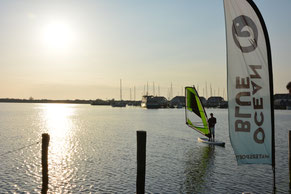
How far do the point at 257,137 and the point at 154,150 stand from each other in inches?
687

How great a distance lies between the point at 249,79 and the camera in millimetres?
8102

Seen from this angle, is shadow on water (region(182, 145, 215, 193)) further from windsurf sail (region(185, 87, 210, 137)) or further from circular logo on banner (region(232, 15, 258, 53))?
circular logo on banner (region(232, 15, 258, 53))

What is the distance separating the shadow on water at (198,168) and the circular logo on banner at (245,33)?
746 centimetres

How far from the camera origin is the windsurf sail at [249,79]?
26.3ft

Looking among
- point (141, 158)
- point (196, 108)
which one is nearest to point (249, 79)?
point (141, 158)

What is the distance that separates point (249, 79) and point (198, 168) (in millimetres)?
11016

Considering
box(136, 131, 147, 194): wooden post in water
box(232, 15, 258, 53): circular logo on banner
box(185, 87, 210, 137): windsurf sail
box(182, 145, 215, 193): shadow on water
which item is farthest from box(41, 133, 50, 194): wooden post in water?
box(185, 87, 210, 137): windsurf sail

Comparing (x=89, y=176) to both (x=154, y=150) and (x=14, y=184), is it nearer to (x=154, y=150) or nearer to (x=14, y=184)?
(x=14, y=184)

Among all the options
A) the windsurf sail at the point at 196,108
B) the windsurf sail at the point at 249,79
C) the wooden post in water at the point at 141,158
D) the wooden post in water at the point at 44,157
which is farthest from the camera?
the windsurf sail at the point at 196,108

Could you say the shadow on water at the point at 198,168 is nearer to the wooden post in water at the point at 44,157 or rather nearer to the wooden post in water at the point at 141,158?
the wooden post in water at the point at 141,158

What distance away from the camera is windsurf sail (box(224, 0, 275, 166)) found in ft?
26.3

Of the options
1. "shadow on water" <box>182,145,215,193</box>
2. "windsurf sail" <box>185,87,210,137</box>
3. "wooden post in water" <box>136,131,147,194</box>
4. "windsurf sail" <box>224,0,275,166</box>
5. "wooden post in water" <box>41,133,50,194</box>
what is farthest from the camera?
"windsurf sail" <box>185,87,210,137</box>

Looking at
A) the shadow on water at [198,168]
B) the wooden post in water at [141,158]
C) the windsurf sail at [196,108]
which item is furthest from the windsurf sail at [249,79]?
the windsurf sail at [196,108]

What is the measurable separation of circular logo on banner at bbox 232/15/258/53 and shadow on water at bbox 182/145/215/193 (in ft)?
24.5
